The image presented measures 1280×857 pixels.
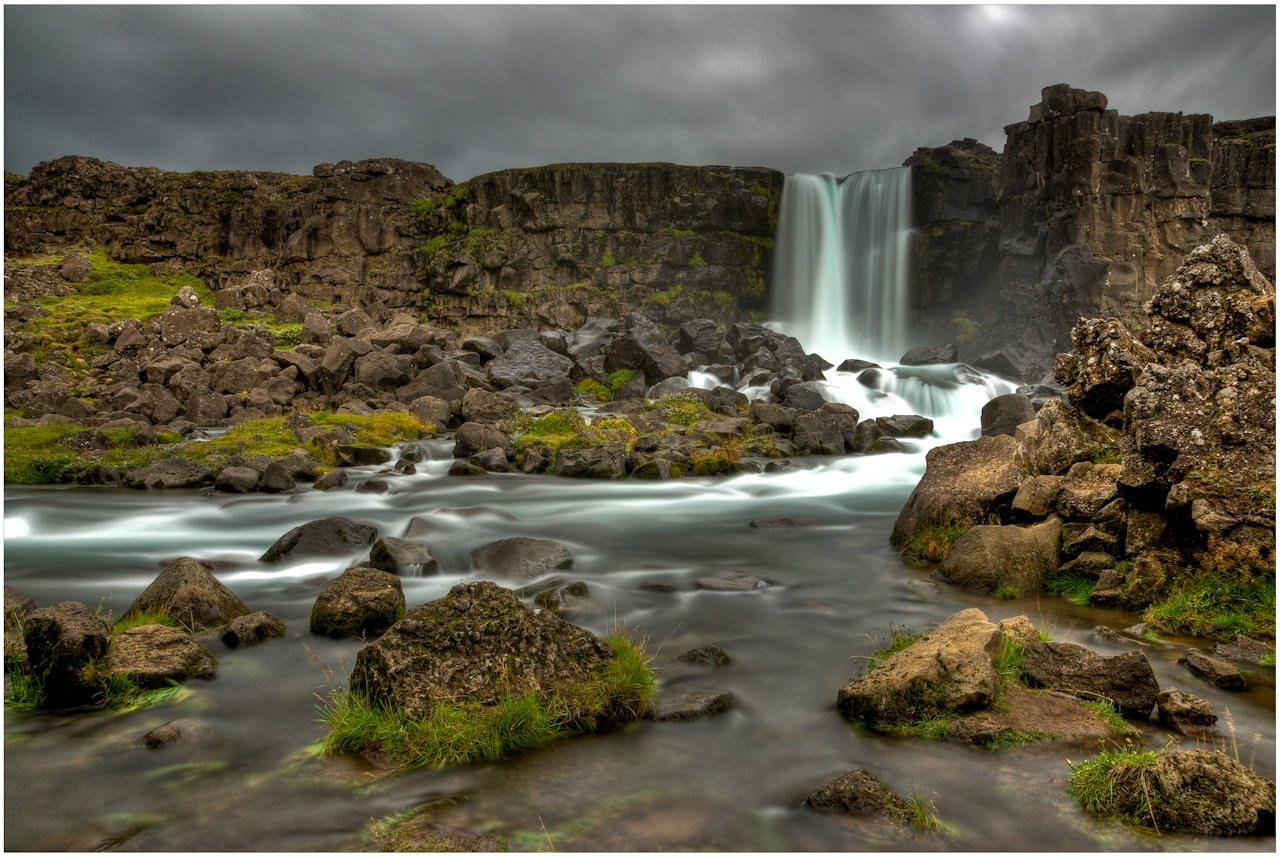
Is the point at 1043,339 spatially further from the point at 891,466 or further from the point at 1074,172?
the point at 891,466

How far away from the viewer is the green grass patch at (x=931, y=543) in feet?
32.1

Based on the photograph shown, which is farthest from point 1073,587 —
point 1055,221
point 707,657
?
point 1055,221

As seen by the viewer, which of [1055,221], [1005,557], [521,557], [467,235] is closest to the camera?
[1005,557]

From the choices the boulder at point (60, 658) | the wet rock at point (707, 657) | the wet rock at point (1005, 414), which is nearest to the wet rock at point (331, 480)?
the boulder at point (60, 658)

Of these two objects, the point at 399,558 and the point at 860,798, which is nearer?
the point at 860,798

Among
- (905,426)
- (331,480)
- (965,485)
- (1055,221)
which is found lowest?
(331,480)

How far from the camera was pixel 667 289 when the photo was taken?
4444 centimetres

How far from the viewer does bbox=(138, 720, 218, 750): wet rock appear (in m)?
5.05

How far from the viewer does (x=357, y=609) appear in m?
7.21

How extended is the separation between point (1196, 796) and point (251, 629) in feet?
22.8

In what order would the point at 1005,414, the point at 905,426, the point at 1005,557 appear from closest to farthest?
the point at 1005,557, the point at 1005,414, the point at 905,426

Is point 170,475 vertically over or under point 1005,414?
under

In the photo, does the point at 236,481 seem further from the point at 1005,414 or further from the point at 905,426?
the point at 905,426

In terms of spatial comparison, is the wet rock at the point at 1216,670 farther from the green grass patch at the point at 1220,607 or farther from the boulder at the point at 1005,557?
the boulder at the point at 1005,557
